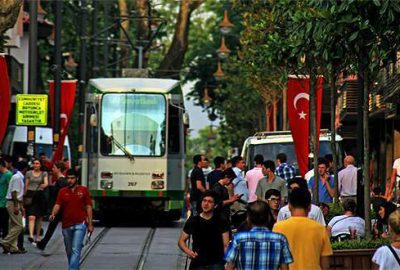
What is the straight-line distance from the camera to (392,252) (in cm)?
1021

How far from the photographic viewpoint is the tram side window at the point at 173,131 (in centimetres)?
3122

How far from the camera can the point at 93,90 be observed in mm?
31406

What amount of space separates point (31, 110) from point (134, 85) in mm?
3147

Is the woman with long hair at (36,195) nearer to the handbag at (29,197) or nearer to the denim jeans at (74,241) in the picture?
the handbag at (29,197)

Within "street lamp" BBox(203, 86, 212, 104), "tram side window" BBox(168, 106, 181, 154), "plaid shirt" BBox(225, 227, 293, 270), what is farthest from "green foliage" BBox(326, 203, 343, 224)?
"street lamp" BBox(203, 86, 212, 104)

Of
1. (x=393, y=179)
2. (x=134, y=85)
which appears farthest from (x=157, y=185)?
(x=393, y=179)

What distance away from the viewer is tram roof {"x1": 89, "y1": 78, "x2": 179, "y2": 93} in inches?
1235

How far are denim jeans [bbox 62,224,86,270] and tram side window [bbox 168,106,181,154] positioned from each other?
41.3ft

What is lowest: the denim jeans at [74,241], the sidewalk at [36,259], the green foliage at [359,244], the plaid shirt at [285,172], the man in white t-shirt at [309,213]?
the sidewalk at [36,259]

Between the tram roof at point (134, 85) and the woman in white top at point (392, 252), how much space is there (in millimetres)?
21272

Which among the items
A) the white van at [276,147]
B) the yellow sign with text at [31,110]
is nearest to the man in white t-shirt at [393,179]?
the white van at [276,147]

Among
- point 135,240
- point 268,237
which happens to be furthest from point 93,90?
point 268,237

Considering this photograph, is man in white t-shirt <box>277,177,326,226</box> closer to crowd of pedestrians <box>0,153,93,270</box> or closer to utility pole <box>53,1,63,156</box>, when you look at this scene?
crowd of pedestrians <box>0,153,93,270</box>

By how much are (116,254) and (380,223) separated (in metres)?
8.02
